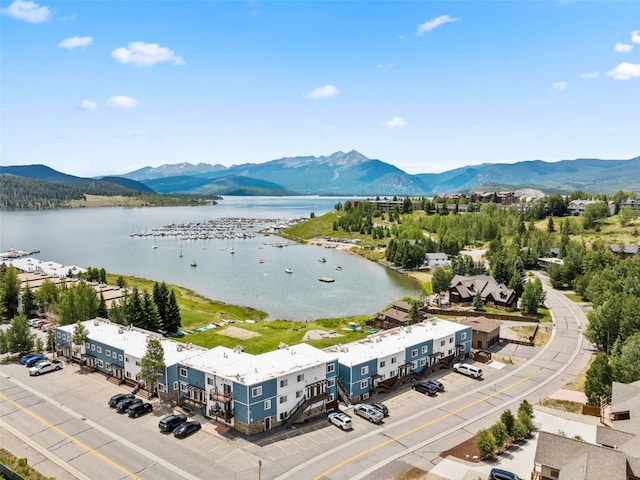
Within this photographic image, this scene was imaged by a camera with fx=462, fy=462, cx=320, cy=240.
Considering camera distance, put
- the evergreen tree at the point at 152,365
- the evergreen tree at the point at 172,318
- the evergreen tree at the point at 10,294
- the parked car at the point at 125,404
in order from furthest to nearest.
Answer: the evergreen tree at the point at 10,294, the evergreen tree at the point at 172,318, the evergreen tree at the point at 152,365, the parked car at the point at 125,404

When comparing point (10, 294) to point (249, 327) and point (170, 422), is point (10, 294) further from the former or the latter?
point (170, 422)

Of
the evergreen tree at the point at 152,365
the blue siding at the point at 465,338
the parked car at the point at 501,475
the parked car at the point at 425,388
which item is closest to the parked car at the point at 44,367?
the evergreen tree at the point at 152,365

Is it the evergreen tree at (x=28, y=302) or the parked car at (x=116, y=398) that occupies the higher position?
the evergreen tree at (x=28, y=302)

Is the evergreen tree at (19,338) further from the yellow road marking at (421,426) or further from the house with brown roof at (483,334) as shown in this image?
the house with brown roof at (483,334)

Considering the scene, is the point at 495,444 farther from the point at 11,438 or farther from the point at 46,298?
the point at 46,298

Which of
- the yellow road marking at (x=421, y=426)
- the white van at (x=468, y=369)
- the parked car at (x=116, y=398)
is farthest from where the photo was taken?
the white van at (x=468, y=369)

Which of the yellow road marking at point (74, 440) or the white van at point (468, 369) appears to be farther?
the white van at point (468, 369)

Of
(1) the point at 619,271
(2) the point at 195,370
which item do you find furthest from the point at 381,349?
(1) the point at 619,271

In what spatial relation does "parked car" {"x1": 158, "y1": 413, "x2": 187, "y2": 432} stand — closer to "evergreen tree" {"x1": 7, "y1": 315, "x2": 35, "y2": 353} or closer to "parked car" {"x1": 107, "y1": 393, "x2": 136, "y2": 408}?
"parked car" {"x1": 107, "y1": 393, "x2": 136, "y2": 408}
